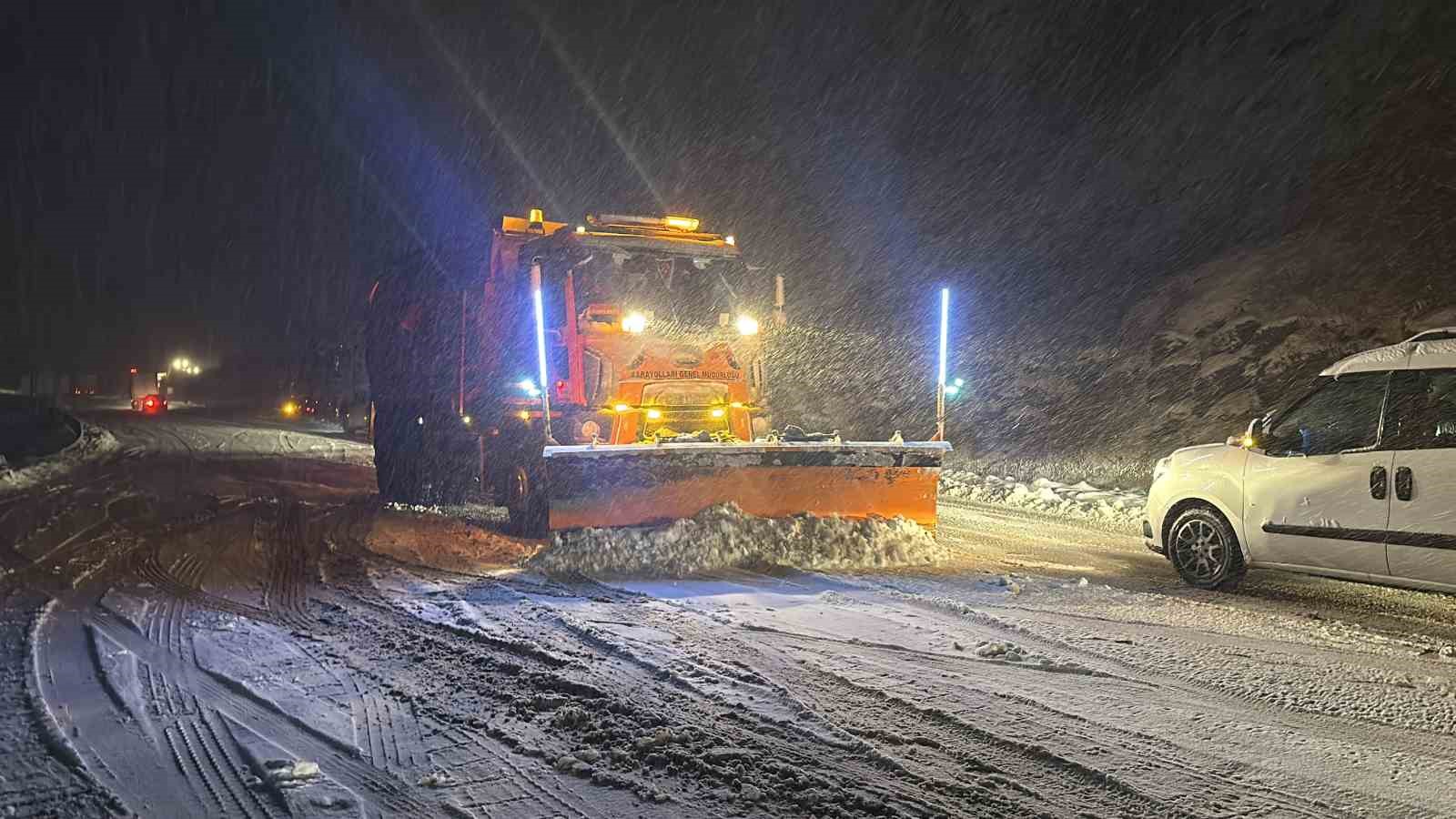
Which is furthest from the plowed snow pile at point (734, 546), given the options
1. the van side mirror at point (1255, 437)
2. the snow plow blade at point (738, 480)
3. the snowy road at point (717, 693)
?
the van side mirror at point (1255, 437)

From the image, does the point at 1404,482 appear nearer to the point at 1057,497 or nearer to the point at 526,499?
the point at 1057,497

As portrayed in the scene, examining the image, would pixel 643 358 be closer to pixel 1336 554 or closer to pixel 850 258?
pixel 1336 554

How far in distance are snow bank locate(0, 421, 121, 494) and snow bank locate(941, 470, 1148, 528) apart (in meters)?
14.8

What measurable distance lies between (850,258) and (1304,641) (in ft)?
76.4

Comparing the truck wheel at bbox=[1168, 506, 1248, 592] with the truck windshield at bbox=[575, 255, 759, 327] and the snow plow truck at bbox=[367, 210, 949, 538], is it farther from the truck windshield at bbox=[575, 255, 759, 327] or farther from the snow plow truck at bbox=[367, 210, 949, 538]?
the truck windshield at bbox=[575, 255, 759, 327]

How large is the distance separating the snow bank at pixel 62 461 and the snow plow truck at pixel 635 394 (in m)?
9.45

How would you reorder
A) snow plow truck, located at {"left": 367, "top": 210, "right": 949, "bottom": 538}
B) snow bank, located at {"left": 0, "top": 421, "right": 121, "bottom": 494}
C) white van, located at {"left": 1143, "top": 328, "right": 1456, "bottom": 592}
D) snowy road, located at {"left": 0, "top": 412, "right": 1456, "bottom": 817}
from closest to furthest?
snowy road, located at {"left": 0, "top": 412, "right": 1456, "bottom": 817}
white van, located at {"left": 1143, "top": 328, "right": 1456, "bottom": 592}
snow plow truck, located at {"left": 367, "top": 210, "right": 949, "bottom": 538}
snow bank, located at {"left": 0, "top": 421, "right": 121, "bottom": 494}

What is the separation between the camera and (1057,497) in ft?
42.3

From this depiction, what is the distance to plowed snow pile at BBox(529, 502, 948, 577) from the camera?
8.11 meters

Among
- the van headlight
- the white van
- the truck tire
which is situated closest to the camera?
the white van

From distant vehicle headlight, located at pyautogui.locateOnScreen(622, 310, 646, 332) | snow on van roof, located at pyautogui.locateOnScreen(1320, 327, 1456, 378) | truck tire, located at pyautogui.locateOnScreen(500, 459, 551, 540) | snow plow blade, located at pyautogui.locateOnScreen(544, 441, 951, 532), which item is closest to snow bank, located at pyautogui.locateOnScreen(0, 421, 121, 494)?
truck tire, located at pyautogui.locateOnScreen(500, 459, 551, 540)

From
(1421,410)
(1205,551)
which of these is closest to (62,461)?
(1205,551)

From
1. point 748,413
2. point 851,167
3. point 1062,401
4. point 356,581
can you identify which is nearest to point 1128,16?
point 851,167

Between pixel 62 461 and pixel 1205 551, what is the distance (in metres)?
21.4
